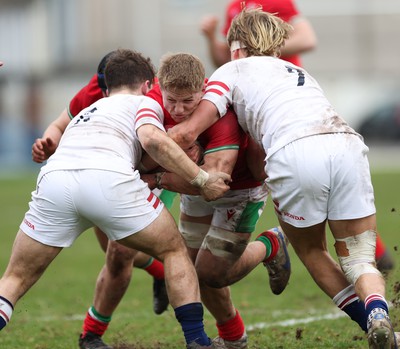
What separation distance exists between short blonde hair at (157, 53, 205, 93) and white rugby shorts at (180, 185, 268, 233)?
106cm

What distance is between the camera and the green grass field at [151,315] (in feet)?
23.8

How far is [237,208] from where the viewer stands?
6.74 meters

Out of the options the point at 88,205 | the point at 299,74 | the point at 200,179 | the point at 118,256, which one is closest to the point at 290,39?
the point at 299,74

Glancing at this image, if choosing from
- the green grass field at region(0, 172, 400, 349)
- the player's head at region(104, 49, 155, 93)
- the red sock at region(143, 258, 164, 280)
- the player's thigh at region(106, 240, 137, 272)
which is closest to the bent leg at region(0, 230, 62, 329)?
the player's thigh at region(106, 240, 137, 272)

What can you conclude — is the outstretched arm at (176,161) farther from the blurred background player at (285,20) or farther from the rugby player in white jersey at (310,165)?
the blurred background player at (285,20)

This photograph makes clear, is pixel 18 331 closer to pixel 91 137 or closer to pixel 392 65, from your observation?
pixel 91 137

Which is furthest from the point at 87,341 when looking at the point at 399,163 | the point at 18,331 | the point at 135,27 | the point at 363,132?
the point at 135,27

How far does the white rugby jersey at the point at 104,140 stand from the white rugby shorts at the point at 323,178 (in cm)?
85

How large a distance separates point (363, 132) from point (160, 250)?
25.8 m

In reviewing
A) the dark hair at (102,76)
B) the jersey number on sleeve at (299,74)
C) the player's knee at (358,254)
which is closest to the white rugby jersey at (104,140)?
the dark hair at (102,76)

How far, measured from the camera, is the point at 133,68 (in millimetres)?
6516

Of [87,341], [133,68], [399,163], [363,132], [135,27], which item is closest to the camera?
[133,68]

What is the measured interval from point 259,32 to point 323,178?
1.15m

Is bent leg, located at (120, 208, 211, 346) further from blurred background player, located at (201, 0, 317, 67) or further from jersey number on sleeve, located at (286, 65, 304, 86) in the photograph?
blurred background player, located at (201, 0, 317, 67)
